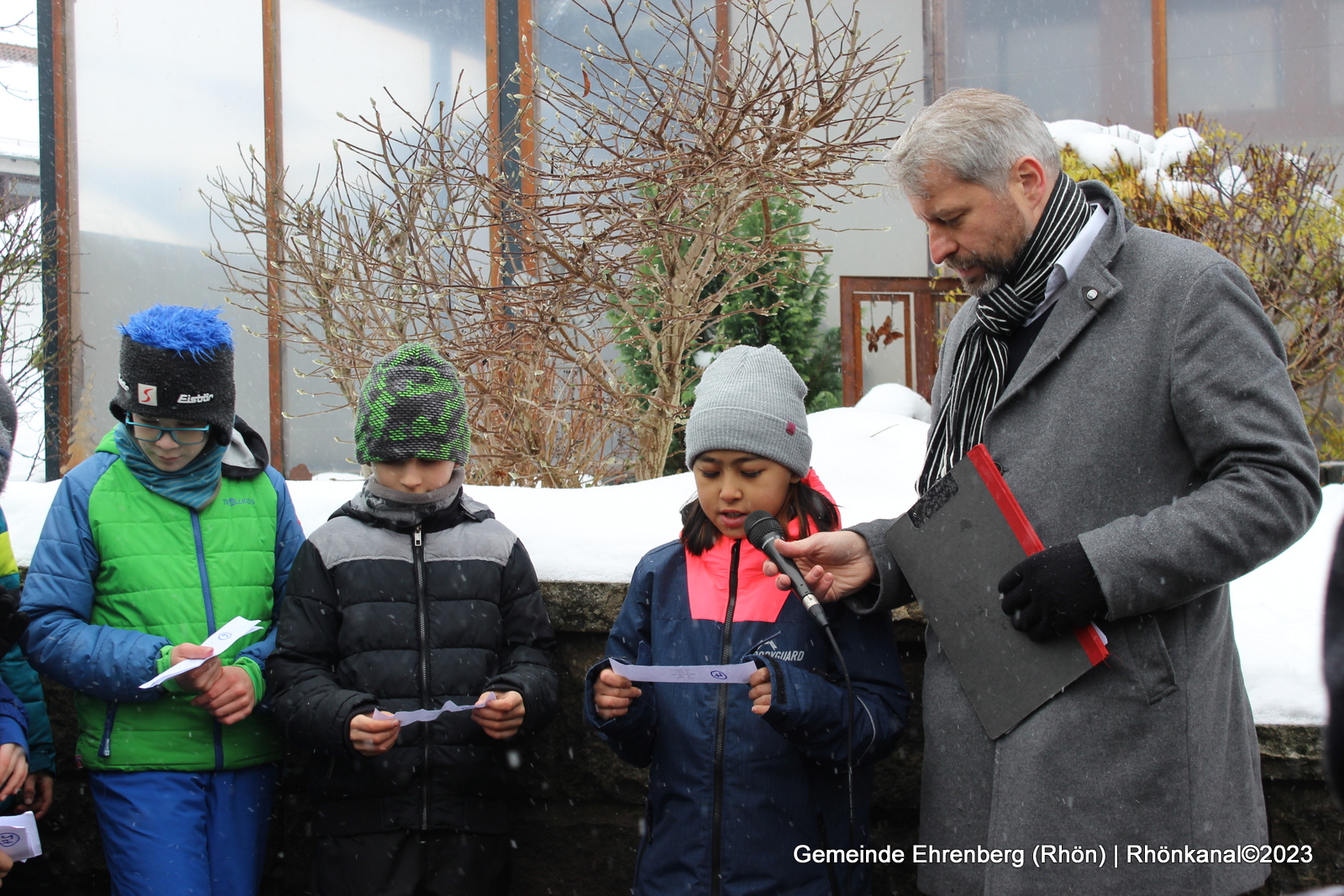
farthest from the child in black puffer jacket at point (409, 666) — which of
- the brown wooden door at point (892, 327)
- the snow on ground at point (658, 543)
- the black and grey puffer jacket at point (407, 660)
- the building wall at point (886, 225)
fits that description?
the building wall at point (886, 225)

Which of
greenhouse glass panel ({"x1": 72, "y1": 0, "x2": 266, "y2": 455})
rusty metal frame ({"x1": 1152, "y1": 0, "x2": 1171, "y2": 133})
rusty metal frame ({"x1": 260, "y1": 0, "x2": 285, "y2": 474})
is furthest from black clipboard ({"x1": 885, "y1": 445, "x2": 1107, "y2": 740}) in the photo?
greenhouse glass panel ({"x1": 72, "y1": 0, "x2": 266, "y2": 455})

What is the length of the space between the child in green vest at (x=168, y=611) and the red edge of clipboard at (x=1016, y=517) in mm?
1734

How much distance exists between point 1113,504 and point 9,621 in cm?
239

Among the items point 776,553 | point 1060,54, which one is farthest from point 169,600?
point 1060,54

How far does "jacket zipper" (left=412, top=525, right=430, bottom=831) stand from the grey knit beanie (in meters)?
0.72

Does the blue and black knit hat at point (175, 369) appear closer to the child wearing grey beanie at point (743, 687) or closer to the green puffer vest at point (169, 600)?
the green puffer vest at point (169, 600)

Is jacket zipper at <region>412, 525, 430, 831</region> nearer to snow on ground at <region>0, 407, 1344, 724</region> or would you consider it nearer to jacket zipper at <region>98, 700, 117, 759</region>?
snow on ground at <region>0, 407, 1344, 724</region>

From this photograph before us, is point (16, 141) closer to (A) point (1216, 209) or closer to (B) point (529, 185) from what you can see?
(B) point (529, 185)

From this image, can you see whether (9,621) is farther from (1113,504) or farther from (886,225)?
(886,225)

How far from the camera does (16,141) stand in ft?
57.9

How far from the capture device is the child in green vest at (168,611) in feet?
8.19

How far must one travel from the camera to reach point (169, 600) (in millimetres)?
2631

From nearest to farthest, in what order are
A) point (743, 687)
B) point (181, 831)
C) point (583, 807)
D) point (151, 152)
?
point (743, 687) → point (181, 831) → point (583, 807) → point (151, 152)

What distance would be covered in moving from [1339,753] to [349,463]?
10.6m
